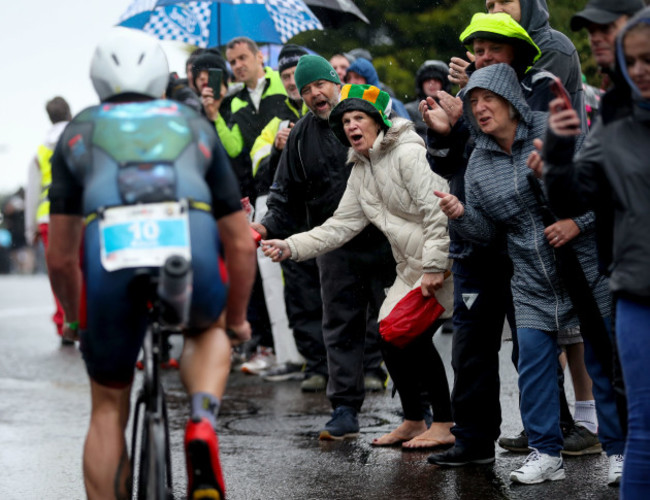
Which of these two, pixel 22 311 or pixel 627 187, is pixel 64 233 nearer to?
pixel 627 187

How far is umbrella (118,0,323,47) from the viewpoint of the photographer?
458 inches

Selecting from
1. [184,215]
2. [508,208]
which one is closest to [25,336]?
[508,208]

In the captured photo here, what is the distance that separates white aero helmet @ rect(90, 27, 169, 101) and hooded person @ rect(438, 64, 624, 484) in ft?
5.68

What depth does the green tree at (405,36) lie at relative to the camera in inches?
952

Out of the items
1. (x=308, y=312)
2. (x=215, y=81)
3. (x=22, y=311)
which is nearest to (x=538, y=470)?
(x=308, y=312)

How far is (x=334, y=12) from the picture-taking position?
480 inches

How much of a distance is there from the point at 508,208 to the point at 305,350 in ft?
13.1

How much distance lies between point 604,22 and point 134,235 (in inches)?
76.3

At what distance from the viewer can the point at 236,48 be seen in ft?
34.0


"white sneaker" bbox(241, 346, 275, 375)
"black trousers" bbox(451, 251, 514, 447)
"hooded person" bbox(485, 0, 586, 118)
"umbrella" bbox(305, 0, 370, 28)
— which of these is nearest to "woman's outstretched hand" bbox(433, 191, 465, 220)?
"black trousers" bbox(451, 251, 514, 447)

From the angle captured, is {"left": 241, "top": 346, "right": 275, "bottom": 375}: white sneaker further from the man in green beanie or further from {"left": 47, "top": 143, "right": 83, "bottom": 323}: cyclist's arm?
{"left": 47, "top": 143, "right": 83, "bottom": 323}: cyclist's arm

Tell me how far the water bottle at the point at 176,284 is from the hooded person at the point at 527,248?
1990 mm

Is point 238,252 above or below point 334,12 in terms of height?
below

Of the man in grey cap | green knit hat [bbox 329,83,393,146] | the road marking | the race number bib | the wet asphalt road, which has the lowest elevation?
the road marking
